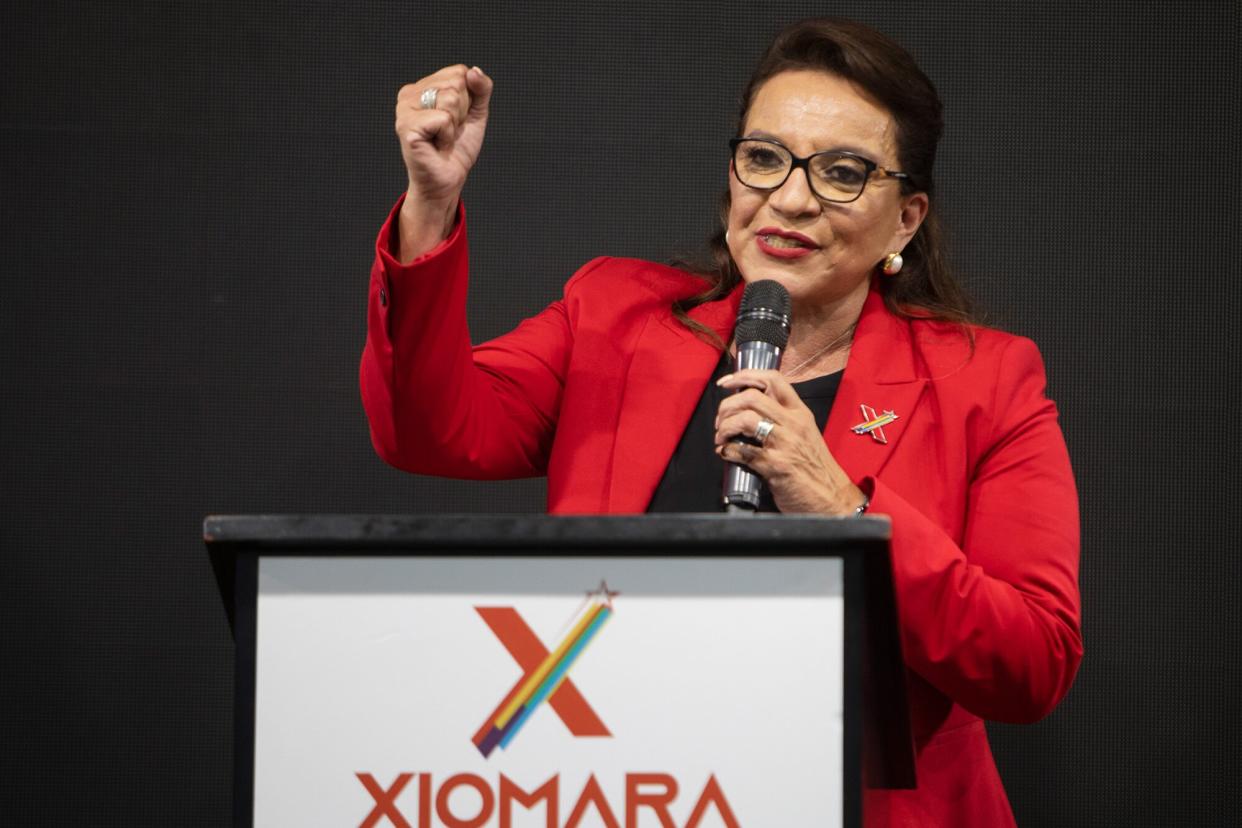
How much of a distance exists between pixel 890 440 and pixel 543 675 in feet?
2.36

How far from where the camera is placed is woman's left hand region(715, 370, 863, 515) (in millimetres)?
1187

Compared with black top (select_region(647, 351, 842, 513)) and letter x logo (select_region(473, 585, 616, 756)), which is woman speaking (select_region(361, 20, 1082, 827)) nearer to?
black top (select_region(647, 351, 842, 513))

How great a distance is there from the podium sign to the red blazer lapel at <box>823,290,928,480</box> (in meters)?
0.60

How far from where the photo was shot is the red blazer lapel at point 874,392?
4.98 ft

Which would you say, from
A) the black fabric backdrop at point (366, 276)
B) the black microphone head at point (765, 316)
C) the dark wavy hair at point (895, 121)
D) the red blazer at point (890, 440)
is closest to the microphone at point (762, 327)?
the black microphone head at point (765, 316)

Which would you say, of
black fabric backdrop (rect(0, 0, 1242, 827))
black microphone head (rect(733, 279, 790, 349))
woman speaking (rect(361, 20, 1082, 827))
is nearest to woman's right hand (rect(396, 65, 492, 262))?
woman speaking (rect(361, 20, 1082, 827))

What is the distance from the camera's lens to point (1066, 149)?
94.7 inches

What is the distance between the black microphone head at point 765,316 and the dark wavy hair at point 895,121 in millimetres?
281

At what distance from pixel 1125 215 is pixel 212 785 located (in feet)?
5.96

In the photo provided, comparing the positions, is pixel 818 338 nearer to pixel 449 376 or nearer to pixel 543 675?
pixel 449 376

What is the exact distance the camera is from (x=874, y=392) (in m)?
1.58

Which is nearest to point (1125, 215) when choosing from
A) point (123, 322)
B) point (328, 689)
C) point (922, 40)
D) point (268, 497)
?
point (922, 40)

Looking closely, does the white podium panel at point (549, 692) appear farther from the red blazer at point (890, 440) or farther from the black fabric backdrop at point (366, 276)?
the black fabric backdrop at point (366, 276)

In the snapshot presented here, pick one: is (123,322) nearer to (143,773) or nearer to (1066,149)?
(143,773)
